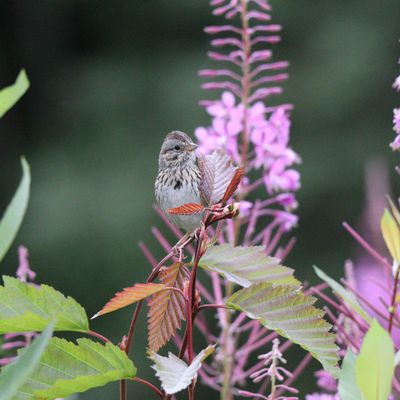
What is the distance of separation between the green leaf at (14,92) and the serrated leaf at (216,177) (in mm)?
199

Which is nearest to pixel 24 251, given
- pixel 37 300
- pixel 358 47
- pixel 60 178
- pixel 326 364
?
pixel 37 300

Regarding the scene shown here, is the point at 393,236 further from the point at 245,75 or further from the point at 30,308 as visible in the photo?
the point at 245,75

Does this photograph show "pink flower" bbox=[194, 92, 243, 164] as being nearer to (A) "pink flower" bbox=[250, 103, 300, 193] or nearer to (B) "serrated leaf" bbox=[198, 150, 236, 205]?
(A) "pink flower" bbox=[250, 103, 300, 193]

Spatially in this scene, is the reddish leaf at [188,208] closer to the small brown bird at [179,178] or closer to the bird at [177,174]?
the small brown bird at [179,178]

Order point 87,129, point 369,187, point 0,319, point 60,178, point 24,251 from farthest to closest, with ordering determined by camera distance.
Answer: point 87,129
point 60,178
point 369,187
point 24,251
point 0,319

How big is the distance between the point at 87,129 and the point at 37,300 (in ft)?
20.7

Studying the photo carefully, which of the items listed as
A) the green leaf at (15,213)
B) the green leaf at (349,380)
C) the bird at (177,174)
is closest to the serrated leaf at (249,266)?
the green leaf at (349,380)

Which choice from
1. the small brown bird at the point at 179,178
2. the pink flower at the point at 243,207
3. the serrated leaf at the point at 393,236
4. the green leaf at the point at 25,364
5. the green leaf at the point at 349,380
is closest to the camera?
the green leaf at the point at 25,364

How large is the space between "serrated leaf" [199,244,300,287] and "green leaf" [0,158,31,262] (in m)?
0.23

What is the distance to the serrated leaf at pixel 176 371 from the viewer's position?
0.65 meters

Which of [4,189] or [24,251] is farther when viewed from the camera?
[4,189]

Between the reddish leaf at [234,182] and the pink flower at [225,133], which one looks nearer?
the reddish leaf at [234,182]

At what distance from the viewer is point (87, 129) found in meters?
6.96

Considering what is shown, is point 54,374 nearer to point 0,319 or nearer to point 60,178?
point 0,319
